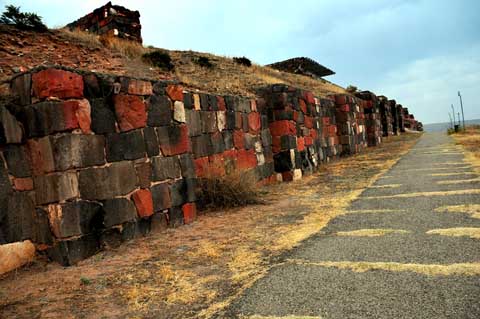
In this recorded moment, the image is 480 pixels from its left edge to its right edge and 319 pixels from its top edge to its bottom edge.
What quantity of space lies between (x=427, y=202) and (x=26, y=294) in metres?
4.90

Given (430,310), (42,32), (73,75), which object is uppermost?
(42,32)

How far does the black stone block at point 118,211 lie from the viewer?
447cm

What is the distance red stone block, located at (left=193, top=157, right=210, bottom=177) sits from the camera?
6816 mm

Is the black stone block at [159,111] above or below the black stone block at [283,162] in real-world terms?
above

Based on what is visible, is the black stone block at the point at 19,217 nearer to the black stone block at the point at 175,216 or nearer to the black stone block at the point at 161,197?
the black stone block at the point at 161,197

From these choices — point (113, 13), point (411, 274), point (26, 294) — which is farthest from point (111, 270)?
point (113, 13)

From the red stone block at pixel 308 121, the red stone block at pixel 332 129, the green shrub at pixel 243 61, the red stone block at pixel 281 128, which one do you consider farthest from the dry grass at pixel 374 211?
the green shrub at pixel 243 61

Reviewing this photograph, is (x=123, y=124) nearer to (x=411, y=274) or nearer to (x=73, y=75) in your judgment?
(x=73, y=75)

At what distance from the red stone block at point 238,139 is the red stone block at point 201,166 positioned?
47.5 inches

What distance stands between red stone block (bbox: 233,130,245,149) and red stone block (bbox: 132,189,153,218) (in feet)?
10.5

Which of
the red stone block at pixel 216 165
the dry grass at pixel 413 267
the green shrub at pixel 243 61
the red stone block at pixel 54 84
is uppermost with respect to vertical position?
the green shrub at pixel 243 61

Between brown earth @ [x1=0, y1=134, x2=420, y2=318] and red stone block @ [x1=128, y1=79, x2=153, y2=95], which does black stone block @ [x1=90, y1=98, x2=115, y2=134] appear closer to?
red stone block @ [x1=128, y1=79, x2=153, y2=95]

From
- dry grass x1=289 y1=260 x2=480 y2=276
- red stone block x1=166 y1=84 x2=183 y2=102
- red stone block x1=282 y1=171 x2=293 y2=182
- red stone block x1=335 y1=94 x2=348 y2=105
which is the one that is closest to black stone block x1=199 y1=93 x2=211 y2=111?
red stone block x1=166 y1=84 x2=183 y2=102

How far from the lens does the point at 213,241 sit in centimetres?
459
